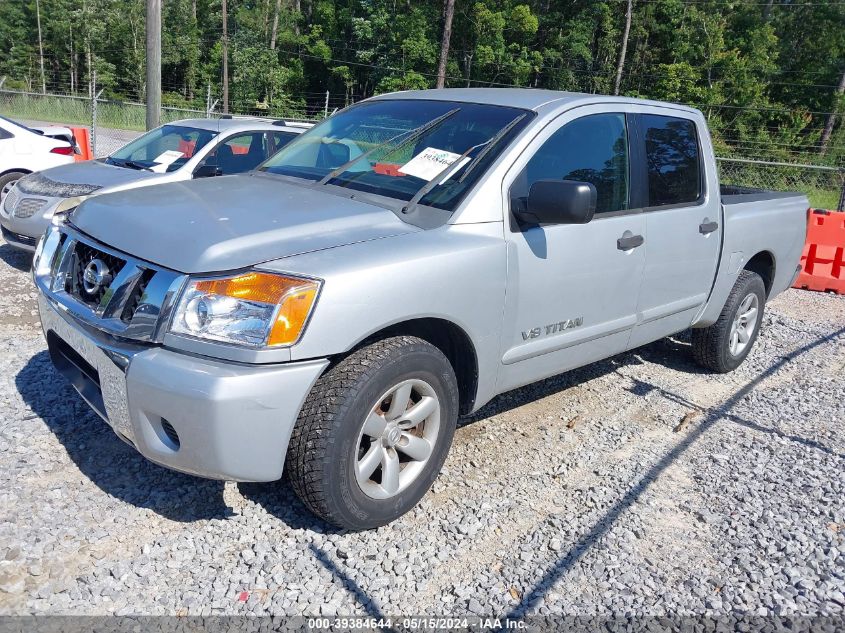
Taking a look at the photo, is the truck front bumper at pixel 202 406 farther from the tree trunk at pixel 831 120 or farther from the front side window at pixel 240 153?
the tree trunk at pixel 831 120

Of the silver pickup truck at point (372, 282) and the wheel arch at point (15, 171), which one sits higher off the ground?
the silver pickup truck at point (372, 282)

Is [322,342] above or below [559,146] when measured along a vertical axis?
below

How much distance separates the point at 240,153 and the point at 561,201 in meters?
5.26

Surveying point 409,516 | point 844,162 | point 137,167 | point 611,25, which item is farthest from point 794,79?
point 409,516

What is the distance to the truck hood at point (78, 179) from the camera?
6.68 m

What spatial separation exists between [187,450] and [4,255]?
19.6 ft

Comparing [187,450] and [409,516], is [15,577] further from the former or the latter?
[409,516]

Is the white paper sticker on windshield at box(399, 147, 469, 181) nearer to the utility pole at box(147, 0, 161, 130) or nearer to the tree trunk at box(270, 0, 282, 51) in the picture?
the utility pole at box(147, 0, 161, 130)

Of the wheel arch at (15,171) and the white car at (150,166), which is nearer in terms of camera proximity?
the white car at (150,166)

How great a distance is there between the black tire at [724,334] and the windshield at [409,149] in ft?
8.10

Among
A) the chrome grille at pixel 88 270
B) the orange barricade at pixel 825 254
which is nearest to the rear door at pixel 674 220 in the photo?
the chrome grille at pixel 88 270

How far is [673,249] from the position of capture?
13.9ft

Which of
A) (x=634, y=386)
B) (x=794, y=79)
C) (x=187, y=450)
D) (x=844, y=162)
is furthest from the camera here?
(x=794, y=79)

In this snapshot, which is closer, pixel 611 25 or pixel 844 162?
pixel 844 162
